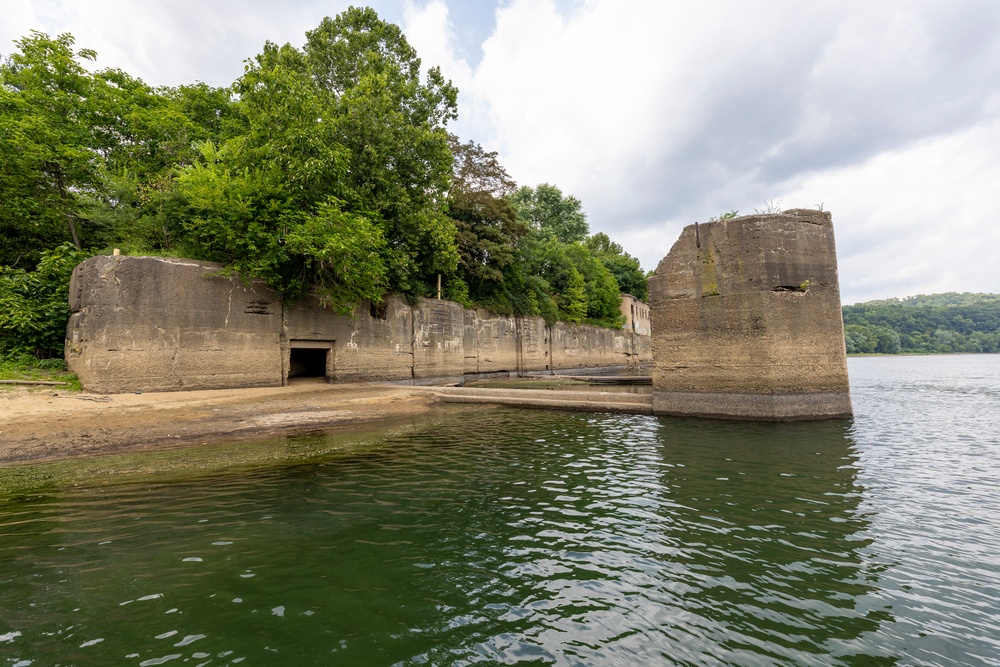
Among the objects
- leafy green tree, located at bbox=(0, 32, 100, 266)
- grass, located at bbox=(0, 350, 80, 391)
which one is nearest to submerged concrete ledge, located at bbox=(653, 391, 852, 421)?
grass, located at bbox=(0, 350, 80, 391)

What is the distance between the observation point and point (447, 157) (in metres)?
18.3

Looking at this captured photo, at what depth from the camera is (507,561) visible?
12.0 feet

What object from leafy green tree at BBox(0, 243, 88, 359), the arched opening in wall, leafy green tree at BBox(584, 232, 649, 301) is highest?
leafy green tree at BBox(584, 232, 649, 301)

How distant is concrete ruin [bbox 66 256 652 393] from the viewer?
1105cm

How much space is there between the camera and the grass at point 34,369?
10107 millimetres

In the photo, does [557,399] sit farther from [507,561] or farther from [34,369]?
[34,369]

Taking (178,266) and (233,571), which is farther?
(178,266)

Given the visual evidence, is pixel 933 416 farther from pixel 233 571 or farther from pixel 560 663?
pixel 233 571

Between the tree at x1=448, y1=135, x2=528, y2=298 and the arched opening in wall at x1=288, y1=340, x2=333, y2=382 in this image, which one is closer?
the arched opening in wall at x1=288, y1=340, x2=333, y2=382

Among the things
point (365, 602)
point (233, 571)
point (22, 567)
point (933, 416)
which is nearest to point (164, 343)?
point (22, 567)

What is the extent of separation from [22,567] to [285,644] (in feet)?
9.69

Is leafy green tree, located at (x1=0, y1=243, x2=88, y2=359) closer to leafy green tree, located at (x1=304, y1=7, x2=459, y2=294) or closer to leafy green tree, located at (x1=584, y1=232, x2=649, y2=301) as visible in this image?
leafy green tree, located at (x1=304, y1=7, x2=459, y2=294)

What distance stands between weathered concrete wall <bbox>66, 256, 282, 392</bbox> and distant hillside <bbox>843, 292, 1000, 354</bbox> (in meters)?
95.0

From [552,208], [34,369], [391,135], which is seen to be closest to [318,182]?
[391,135]
